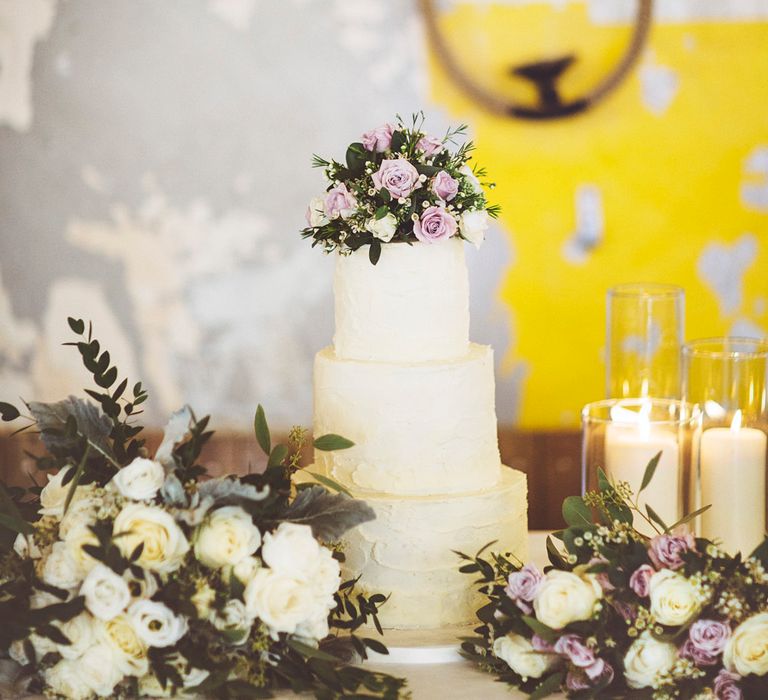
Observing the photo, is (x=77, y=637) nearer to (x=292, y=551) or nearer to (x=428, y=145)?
(x=292, y=551)

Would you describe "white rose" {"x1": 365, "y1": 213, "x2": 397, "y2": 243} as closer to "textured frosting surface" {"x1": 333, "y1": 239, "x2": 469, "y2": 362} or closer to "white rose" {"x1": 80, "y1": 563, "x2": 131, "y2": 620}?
"textured frosting surface" {"x1": 333, "y1": 239, "x2": 469, "y2": 362}

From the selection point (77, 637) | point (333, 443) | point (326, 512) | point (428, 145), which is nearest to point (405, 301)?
point (428, 145)

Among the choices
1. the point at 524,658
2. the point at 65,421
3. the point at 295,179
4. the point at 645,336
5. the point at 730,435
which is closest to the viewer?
the point at 524,658

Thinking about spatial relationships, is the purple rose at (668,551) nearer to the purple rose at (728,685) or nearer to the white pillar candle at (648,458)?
the purple rose at (728,685)

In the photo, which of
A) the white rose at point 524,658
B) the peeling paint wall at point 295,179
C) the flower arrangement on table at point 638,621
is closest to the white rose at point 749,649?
the flower arrangement on table at point 638,621

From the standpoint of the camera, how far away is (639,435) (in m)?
2.02

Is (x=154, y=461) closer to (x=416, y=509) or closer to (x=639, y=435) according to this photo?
(x=416, y=509)

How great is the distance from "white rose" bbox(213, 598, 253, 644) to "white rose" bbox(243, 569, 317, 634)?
0.03ft

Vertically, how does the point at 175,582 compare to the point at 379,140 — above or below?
below

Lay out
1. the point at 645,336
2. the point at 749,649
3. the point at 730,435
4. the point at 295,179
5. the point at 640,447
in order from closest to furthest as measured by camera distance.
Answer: the point at 749,649 → the point at 730,435 → the point at 640,447 → the point at 645,336 → the point at 295,179

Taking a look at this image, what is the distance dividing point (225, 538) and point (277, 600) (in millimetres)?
116

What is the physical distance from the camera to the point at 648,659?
1.45 metres

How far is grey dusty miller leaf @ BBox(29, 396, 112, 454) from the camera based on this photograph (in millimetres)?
1618

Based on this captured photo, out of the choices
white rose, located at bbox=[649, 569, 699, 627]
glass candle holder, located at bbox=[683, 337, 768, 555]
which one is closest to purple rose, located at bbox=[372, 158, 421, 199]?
glass candle holder, located at bbox=[683, 337, 768, 555]
